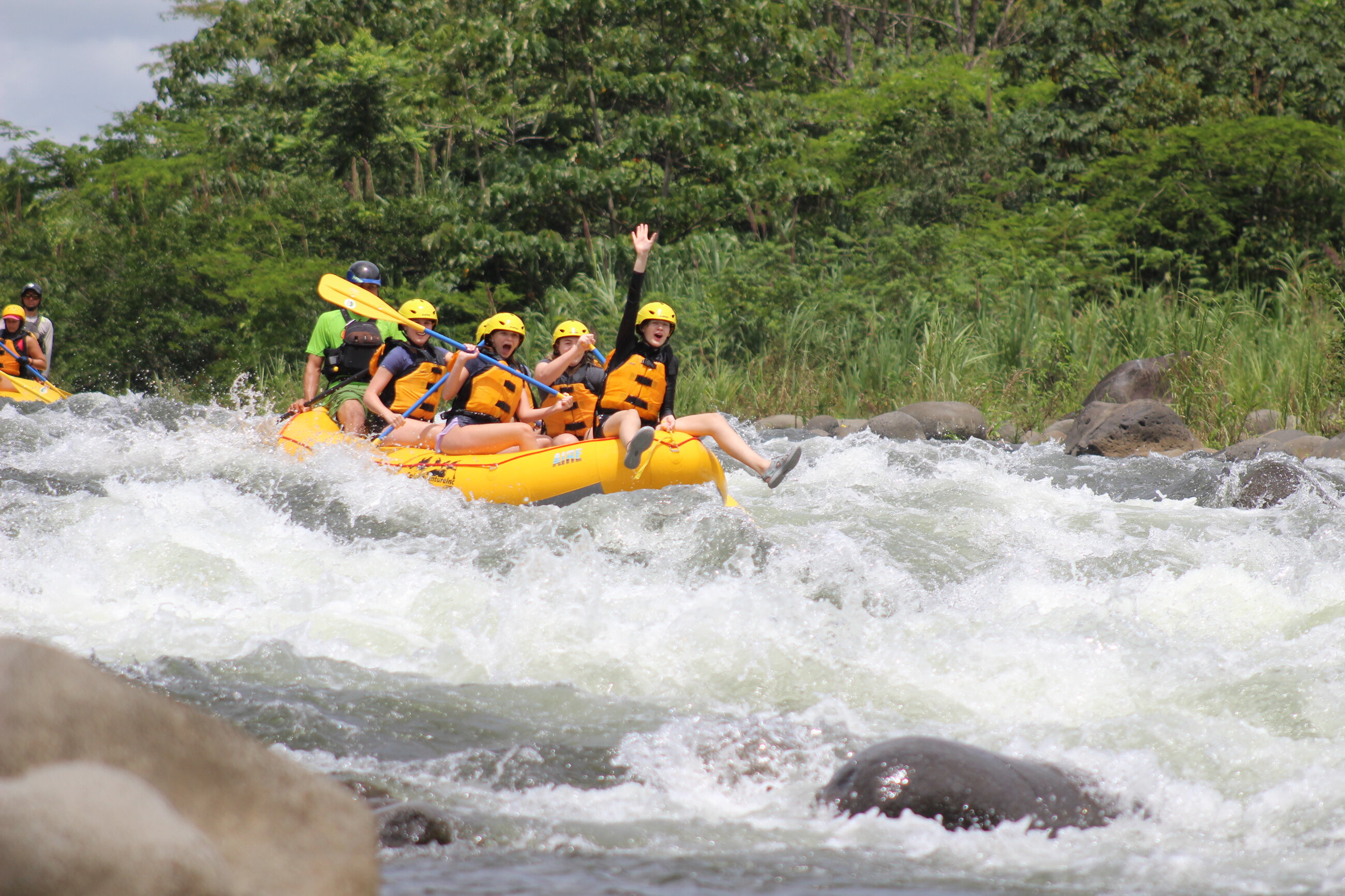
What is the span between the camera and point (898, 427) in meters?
9.72

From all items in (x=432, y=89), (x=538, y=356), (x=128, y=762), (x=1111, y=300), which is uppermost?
(x=432, y=89)

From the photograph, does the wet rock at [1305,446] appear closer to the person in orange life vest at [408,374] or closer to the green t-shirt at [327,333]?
the person in orange life vest at [408,374]

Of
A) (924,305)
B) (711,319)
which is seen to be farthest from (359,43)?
(924,305)

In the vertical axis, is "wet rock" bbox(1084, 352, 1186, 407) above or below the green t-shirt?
above

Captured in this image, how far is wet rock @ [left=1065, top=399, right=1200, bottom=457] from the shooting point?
877 cm

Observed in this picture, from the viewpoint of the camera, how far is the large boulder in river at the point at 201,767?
68.5 inches

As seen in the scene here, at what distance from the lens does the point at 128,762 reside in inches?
70.2

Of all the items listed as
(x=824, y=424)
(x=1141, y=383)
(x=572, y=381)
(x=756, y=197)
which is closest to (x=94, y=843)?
(x=572, y=381)

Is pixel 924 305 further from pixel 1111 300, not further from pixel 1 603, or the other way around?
pixel 1 603

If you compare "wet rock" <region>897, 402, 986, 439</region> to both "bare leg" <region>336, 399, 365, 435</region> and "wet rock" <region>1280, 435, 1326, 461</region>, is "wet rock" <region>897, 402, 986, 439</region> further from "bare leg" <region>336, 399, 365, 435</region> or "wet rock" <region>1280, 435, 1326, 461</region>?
"bare leg" <region>336, 399, 365, 435</region>

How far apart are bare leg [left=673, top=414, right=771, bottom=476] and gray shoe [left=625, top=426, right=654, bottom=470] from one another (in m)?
0.35

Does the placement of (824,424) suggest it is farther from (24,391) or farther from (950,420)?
(24,391)

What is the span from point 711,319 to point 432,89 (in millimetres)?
5133

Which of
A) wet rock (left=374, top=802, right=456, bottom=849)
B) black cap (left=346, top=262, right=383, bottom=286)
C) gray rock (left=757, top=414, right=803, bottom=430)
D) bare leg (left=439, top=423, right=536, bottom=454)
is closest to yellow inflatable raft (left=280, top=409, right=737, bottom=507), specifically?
bare leg (left=439, top=423, right=536, bottom=454)
